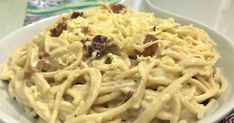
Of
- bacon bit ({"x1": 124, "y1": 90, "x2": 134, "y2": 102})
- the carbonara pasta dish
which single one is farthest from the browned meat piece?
bacon bit ({"x1": 124, "y1": 90, "x2": 134, "y2": 102})

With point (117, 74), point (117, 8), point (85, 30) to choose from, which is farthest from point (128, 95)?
point (117, 8)

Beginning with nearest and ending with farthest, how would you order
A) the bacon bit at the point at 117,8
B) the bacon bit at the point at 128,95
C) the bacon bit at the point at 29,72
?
the bacon bit at the point at 128,95, the bacon bit at the point at 29,72, the bacon bit at the point at 117,8

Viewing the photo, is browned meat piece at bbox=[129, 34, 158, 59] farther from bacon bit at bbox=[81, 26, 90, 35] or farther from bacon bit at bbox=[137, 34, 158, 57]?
bacon bit at bbox=[81, 26, 90, 35]

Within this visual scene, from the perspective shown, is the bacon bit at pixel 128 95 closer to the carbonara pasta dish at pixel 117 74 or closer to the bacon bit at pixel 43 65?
the carbonara pasta dish at pixel 117 74

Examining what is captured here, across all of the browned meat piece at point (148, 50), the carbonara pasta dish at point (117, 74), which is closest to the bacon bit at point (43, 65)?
the carbonara pasta dish at point (117, 74)

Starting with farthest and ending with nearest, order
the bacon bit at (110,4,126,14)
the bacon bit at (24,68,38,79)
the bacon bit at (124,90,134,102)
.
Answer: the bacon bit at (110,4,126,14)
the bacon bit at (24,68,38,79)
the bacon bit at (124,90,134,102)

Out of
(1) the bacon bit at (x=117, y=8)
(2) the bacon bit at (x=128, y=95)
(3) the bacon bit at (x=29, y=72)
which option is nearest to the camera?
(2) the bacon bit at (x=128, y=95)

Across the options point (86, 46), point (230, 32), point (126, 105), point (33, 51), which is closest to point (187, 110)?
point (126, 105)

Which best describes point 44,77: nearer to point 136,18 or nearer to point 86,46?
point 86,46
